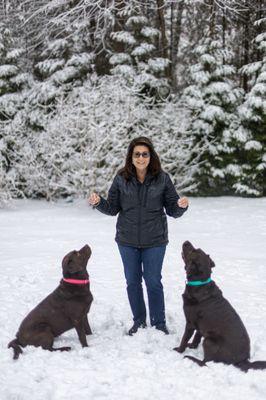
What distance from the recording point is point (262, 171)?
49.3 feet

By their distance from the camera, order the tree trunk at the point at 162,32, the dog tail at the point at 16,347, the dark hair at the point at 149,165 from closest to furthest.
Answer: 1. the dog tail at the point at 16,347
2. the dark hair at the point at 149,165
3. the tree trunk at the point at 162,32

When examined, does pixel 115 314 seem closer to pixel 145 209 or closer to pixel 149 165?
pixel 145 209

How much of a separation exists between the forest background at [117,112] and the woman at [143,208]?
881 centimetres

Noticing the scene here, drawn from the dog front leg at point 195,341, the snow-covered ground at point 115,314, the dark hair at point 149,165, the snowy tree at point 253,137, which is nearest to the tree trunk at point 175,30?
the snowy tree at point 253,137

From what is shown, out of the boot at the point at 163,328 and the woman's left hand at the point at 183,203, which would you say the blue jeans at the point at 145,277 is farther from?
the woman's left hand at the point at 183,203

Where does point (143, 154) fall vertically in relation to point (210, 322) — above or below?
above

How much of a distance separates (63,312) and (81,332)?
0.28m

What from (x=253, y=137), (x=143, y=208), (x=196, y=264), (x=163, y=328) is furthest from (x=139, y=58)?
(x=196, y=264)

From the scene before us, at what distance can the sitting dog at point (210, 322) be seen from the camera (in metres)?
4.13

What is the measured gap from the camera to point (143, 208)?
485 cm

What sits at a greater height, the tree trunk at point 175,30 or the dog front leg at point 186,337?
the tree trunk at point 175,30

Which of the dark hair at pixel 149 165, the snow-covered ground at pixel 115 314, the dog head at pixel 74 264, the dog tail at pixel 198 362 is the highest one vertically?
the dark hair at pixel 149 165

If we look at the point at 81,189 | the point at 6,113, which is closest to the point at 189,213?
the point at 81,189

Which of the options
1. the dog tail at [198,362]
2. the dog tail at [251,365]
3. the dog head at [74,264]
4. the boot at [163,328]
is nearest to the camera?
the dog tail at [251,365]
